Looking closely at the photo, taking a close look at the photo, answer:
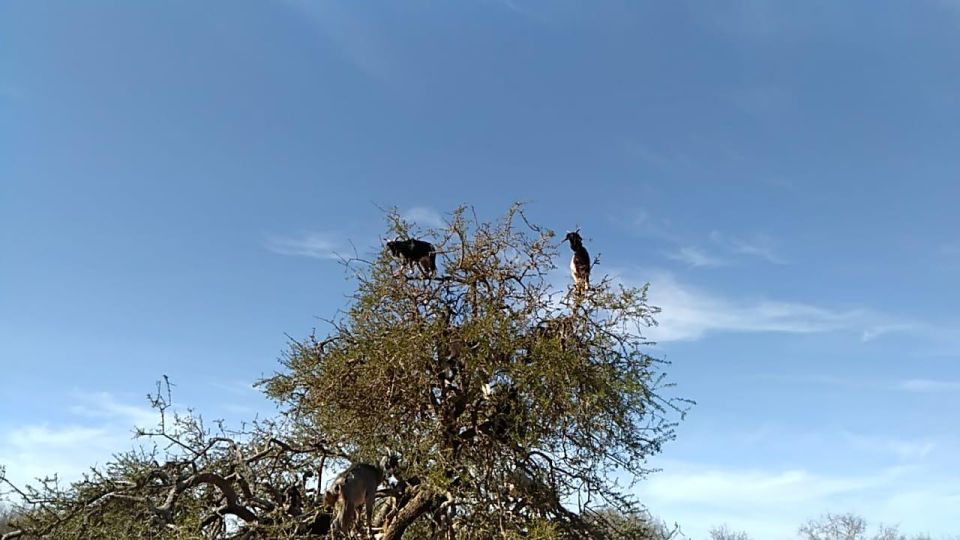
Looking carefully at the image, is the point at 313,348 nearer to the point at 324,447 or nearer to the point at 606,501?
the point at 324,447

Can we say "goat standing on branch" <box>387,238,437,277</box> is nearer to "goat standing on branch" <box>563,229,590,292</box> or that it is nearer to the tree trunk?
"goat standing on branch" <box>563,229,590,292</box>

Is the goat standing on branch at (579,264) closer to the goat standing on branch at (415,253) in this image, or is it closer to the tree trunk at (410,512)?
the goat standing on branch at (415,253)

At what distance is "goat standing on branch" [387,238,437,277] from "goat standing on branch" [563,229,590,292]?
5.25 ft

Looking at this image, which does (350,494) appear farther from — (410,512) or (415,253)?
(415,253)

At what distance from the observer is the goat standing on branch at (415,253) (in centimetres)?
904

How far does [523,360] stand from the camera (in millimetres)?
8500

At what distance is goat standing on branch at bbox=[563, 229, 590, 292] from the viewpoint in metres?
8.92

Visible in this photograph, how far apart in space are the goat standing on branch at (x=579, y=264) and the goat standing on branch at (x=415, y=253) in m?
1.60

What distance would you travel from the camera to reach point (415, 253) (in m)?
9.05

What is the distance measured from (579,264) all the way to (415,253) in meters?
1.87

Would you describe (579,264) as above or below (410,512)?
above

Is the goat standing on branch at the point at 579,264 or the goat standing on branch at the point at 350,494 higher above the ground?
the goat standing on branch at the point at 579,264

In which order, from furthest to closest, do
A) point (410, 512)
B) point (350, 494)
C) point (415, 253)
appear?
point (415, 253), point (410, 512), point (350, 494)

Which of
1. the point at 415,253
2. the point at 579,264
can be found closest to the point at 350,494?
the point at 415,253
